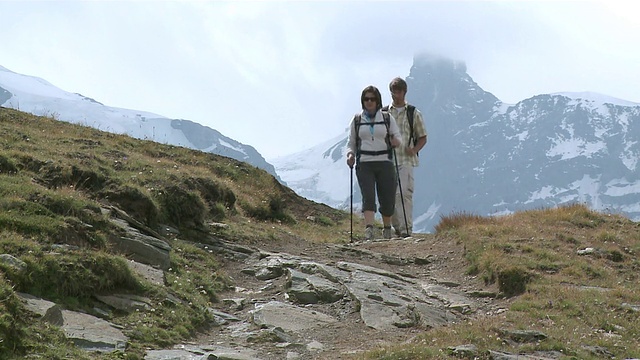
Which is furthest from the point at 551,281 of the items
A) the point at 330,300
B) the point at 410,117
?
the point at 410,117

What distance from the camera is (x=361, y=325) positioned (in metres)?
9.84

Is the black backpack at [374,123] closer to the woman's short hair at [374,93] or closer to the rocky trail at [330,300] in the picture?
the woman's short hair at [374,93]

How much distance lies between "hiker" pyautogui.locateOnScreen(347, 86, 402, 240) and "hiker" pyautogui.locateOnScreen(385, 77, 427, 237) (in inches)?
46.6

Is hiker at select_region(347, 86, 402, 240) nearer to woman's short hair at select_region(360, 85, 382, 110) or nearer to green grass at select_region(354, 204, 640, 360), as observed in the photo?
woman's short hair at select_region(360, 85, 382, 110)

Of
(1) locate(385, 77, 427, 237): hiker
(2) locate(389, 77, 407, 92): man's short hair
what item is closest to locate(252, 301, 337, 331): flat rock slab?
(1) locate(385, 77, 427, 237): hiker

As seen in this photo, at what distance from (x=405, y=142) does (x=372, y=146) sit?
5.84 feet

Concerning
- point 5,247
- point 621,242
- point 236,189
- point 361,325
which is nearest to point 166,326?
point 5,247

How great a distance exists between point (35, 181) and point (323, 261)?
538 centimetres

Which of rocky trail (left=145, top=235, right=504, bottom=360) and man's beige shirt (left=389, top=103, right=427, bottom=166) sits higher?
man's beige shirt (left=389, top=103, right=427, bottom=166)

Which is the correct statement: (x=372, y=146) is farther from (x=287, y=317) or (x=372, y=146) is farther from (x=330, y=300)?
(x=287, y=317)

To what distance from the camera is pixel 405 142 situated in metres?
17.5

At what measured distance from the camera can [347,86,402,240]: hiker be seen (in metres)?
15.9

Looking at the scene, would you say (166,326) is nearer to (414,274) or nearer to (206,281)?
(206,281)

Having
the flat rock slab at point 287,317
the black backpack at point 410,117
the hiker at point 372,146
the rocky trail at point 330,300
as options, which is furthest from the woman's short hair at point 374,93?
the flat rock slab at point 287,317
